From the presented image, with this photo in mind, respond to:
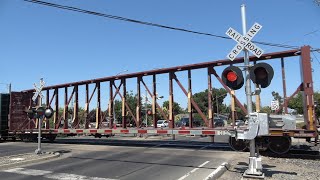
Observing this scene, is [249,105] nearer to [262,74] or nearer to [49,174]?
[262,74]

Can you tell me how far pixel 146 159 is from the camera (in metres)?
14.7

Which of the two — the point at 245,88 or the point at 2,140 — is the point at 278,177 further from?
the point at 2,140

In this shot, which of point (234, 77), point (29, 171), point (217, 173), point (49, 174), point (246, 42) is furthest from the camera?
point (29, 171)

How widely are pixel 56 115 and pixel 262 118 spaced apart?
71.0 feet

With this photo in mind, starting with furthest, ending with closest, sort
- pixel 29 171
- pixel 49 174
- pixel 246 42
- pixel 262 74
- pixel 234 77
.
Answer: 1. pixel 29 171
2. pixel 49 174
3. pixel 246 42
4. pixel 234 77
5. pixel 262 74

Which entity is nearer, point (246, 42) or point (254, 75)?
point (254, 75)

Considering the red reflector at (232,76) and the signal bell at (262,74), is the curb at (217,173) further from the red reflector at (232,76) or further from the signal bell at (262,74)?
the signal bell at (262,74)

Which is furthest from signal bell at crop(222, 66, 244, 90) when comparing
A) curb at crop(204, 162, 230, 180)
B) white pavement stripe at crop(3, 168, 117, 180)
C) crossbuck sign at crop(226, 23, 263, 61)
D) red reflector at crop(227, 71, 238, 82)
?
white pavement stripe at crop(3, 168, 117, 180)

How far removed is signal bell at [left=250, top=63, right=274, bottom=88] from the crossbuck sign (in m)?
0.38

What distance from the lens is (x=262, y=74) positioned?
30.0 ft

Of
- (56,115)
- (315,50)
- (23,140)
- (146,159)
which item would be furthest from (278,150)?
(23,140)

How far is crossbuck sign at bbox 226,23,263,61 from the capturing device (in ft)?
30.5

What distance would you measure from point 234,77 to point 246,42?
1040 mm

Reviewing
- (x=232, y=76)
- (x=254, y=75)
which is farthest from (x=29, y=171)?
(x=254, y=75)
